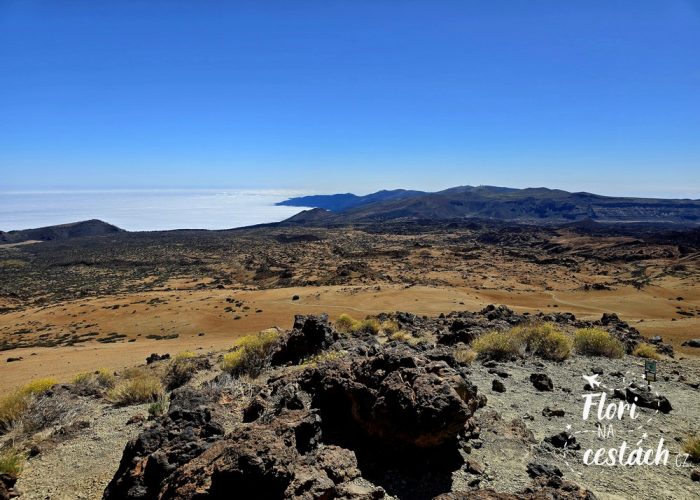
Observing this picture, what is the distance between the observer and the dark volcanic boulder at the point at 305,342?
34.6 feet

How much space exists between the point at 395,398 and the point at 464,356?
5.62 metres

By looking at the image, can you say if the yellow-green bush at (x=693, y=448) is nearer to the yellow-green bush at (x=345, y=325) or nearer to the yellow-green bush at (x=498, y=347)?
the yellow-green bush at (x=498, y=347)

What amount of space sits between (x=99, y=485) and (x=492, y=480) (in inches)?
197

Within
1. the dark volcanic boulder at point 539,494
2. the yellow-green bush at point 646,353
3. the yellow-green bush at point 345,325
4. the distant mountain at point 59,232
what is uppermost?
the distant mountain at point 59,232

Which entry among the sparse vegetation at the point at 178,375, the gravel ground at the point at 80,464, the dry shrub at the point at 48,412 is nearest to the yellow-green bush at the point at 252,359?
the sparse vegetation at the point at 178,375

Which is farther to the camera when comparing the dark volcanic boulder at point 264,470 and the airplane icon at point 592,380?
the airplane icon at point 592,380

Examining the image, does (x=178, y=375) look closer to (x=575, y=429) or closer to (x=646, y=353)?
(x=575, y=429)

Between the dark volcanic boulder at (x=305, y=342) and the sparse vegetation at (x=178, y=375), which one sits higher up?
the dark volcanic boulder at (x=305, y=342)

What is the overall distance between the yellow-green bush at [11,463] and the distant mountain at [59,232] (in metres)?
150

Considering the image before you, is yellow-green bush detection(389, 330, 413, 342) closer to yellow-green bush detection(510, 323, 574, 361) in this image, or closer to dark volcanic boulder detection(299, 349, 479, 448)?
yellow-green bush detection(510, 323, 574, 361)

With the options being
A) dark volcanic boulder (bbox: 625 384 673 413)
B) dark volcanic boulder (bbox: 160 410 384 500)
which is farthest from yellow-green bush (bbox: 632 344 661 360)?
dark volcanic boulder (bbox: 160 410 384 500)

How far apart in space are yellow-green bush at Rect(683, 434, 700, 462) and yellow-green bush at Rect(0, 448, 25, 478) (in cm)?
910

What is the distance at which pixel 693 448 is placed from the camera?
5512 millimetres

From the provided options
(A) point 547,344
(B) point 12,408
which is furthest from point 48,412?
(A) point 547,344
